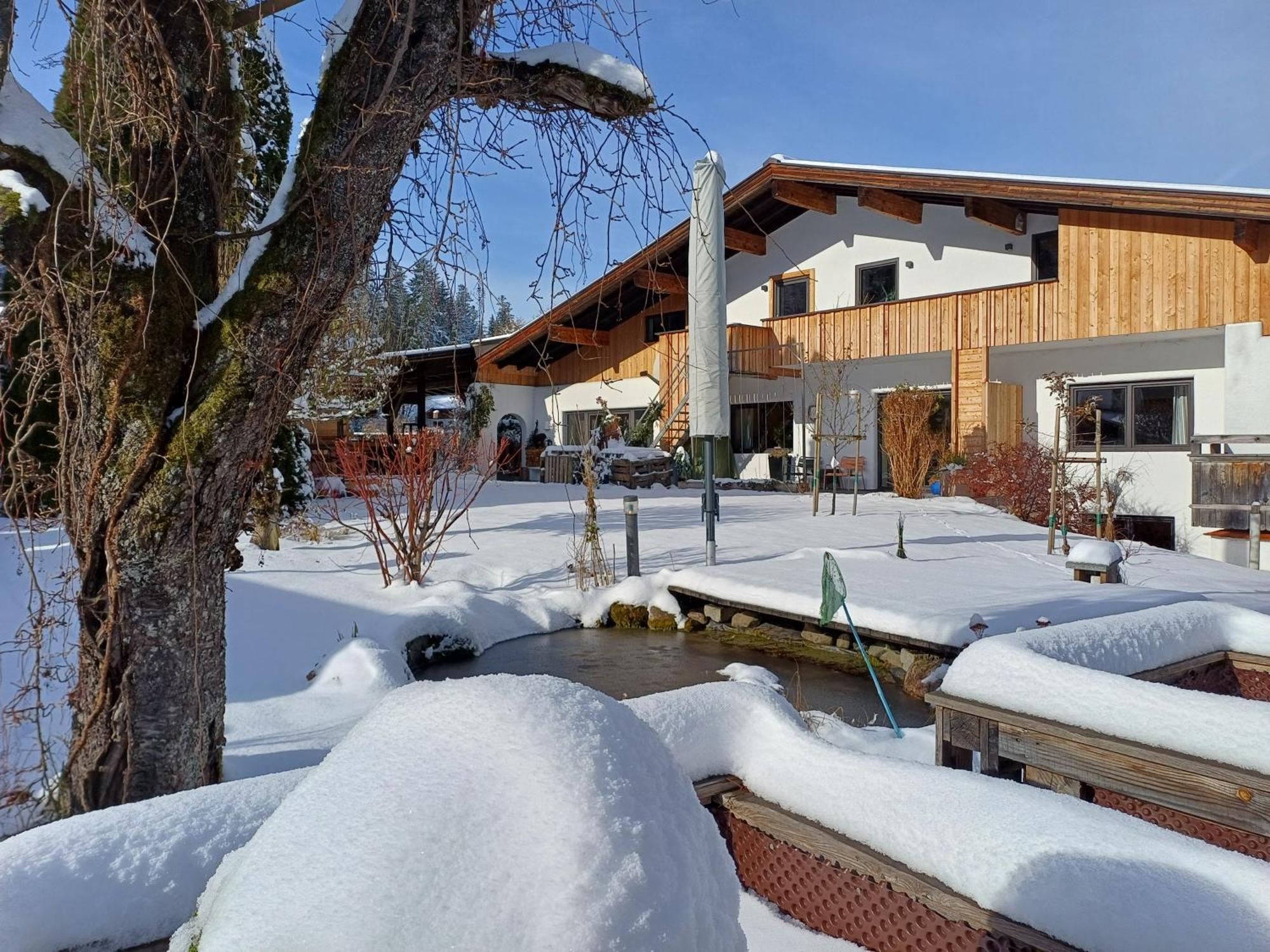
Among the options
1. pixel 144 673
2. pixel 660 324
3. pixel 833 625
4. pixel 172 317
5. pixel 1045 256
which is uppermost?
pixel 1045 256

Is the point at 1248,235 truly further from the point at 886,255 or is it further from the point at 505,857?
the point at 505,857

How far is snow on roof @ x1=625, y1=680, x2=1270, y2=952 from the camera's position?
4.25 feet

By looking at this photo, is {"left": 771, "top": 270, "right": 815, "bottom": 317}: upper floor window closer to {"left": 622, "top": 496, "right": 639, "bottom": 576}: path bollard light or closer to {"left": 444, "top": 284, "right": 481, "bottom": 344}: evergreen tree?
{"left": 622, "top": 496, "right": 639, "bottom": 576}: path bollard light

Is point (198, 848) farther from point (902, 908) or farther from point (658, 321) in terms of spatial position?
point (658, 321)

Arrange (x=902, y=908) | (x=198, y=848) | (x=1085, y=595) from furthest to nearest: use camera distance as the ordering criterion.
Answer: (x=1085, y=595), (x=902, y=908), (x=198, y=848)

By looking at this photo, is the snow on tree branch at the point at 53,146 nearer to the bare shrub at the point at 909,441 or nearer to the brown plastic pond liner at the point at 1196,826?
the brown plastic pond liner at the point at 1196,826

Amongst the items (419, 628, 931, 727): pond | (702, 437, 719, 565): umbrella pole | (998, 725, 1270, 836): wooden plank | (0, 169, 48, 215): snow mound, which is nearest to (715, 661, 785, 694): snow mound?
(419, 628, 931, 727): pond

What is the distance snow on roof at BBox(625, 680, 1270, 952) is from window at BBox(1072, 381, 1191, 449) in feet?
42.3

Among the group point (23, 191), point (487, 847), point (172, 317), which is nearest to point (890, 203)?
point (172, 317)

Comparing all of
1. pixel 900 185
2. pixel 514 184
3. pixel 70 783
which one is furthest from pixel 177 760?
pixel 900 185

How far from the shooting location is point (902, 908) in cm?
168

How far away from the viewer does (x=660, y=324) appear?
20.0 m

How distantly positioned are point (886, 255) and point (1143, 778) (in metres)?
15.4

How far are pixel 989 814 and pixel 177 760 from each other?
198 centimetres
